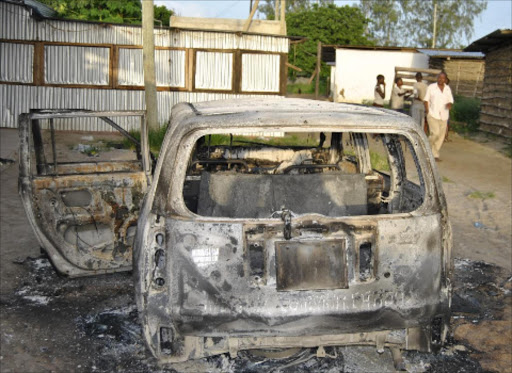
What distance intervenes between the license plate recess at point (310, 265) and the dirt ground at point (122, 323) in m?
0.86

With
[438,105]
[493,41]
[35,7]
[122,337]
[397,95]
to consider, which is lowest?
[122,337]

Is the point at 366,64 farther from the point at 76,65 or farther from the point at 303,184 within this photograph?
the point at 303,184

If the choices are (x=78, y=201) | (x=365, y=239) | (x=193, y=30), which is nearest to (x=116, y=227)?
(x=78, y=201)

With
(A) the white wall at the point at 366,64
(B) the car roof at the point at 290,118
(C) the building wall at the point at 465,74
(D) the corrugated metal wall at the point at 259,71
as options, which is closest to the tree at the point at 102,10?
(D) the corrugated metal wall at the point at 259,71

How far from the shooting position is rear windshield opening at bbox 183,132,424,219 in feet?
11.7

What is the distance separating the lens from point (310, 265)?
3.03 meters

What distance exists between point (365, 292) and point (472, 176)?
29.9 ft

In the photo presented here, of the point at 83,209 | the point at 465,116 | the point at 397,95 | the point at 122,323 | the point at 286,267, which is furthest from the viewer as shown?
the point at 465,116

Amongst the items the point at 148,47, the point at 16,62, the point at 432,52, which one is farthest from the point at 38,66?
the point at 432,52

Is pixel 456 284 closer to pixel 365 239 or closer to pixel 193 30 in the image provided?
pixel 365 239

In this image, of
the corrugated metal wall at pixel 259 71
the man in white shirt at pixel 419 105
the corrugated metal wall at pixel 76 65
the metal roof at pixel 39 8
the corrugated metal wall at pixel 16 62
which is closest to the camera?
the man in white shirt at pixel 419 105

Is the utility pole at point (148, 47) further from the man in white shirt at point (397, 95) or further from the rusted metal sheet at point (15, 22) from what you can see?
the man in white shirt at point (397, 95)

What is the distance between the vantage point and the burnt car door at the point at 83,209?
4.85 meters

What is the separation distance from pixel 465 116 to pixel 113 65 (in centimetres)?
1303
